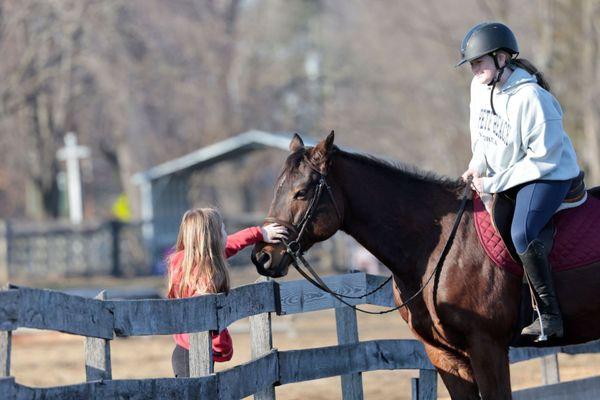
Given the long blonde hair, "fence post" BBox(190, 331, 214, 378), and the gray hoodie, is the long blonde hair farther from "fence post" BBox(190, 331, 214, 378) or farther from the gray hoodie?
the gray hoodie

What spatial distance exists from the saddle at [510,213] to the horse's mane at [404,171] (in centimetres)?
38

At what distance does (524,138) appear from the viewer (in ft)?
21.1

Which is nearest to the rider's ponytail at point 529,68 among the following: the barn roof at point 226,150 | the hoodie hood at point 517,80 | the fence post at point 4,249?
the hoodie hood at point 517,80

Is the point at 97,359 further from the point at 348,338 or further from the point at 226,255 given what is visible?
the point at 348,338

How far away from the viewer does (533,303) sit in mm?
6387

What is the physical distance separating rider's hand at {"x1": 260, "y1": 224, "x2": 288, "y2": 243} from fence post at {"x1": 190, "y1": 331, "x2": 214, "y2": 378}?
0.69m

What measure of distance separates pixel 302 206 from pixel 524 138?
4.58 ft

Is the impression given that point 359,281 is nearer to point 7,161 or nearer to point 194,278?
point 194,278

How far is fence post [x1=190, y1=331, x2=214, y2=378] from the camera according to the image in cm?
598

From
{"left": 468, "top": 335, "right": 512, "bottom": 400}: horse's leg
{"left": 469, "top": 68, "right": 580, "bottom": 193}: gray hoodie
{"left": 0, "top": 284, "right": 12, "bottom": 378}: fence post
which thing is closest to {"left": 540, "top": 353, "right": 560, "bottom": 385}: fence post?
{"left": 468, "top": 335, "right": 512, "bottom": 400}: horse's leg

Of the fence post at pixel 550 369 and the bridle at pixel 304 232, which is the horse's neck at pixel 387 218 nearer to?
the bridle at pixel 304 232

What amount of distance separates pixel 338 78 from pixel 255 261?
4540cm

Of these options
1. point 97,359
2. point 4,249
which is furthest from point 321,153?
point 4,249

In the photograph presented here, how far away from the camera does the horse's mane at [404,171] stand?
6.71 meters
